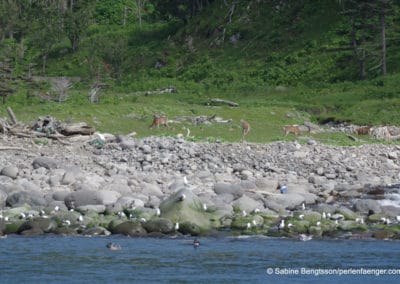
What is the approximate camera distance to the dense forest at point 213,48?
6122 cm

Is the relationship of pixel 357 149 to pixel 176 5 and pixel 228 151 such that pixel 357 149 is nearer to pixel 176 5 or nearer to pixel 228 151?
pixel 228 151

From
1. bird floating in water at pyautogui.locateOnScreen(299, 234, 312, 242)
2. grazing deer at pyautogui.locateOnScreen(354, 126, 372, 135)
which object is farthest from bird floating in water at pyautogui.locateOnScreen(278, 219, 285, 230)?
grazing deer at pyautogui.locateOnScreen(354, 126, 372, 135)

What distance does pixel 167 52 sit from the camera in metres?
75.9

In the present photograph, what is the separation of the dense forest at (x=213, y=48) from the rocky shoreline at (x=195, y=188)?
1323cm

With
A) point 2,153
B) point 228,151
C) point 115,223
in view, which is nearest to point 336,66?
point 228,151

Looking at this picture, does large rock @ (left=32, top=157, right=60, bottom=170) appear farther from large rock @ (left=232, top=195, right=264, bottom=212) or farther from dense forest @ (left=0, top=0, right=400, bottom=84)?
dense forest @ (left=0, top=0, right=400, bottom=84)

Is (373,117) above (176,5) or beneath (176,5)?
beneath

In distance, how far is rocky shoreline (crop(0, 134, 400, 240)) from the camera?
2608 centimetres

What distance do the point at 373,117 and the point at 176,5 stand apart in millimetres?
36357

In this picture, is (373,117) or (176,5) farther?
(176,5)

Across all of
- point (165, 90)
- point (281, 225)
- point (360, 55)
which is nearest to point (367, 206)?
point (281, 225)

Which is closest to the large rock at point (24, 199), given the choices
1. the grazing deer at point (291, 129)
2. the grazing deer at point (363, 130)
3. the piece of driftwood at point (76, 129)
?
the piece of driftwood at point (76, 129)

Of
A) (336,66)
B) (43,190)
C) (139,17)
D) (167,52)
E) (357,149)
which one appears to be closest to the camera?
(43,190)

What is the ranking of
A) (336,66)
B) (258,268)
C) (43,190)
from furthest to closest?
1. (336,66)
2. (43,190)
3. (258,268)
